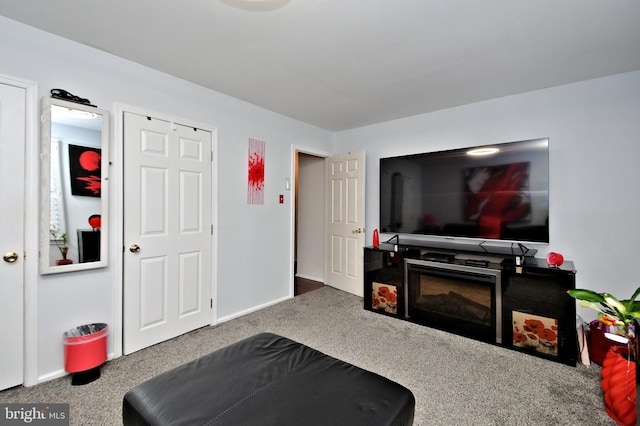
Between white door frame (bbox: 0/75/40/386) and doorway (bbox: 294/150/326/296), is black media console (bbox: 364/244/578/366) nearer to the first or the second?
doorway (bbox: 294/150/326/296)

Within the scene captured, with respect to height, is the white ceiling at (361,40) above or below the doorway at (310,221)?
above

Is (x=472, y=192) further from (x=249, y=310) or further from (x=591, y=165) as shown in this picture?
(x=249, y=310)

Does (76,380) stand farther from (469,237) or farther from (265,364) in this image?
(469,237)

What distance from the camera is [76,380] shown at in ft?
6.75

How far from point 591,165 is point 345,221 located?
9.07 ft

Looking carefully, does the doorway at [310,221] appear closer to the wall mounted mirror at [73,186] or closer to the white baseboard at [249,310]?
the white baseboard at [249,310]

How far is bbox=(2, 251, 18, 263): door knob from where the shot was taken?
1954mm

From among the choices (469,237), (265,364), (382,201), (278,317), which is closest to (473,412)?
(265,364)

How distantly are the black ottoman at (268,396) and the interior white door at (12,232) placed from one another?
1.47m

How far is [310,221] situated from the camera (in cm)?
516

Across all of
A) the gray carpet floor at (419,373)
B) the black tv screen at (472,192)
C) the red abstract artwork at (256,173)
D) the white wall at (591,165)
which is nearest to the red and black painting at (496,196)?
the black tv screen at (472,192)

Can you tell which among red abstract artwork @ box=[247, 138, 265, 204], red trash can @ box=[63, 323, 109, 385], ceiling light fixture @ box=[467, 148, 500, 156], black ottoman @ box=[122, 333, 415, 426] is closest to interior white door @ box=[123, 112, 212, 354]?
red trash can @ box=[63, 323, 109, 385]

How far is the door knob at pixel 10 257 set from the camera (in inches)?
76.9

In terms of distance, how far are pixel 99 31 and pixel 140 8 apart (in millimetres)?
524
